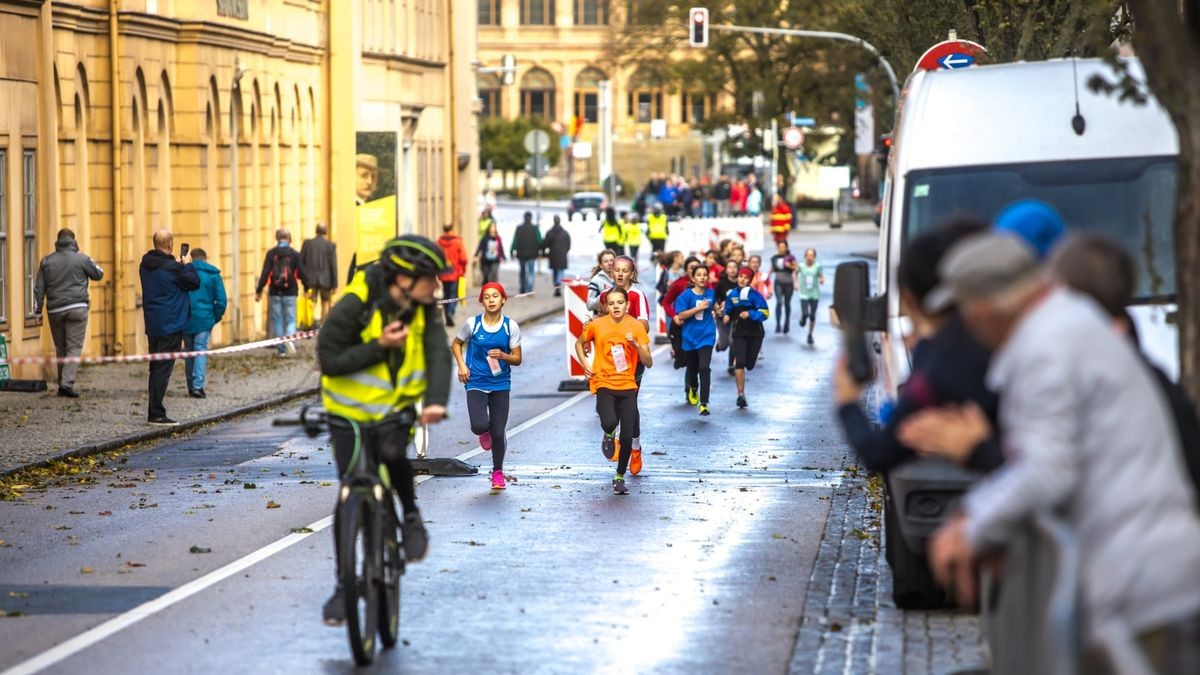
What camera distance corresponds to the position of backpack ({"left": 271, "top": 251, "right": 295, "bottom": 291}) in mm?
32156

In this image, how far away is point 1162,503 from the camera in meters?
5.46

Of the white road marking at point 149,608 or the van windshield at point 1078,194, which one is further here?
the van windshield at point 1078,194

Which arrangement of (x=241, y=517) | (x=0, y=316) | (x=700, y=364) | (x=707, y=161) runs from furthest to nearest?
(x=707, y=161), (x=0, y=316), (x=700, y=364), (x=241, y=517)

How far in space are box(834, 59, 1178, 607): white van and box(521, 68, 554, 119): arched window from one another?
412 feet

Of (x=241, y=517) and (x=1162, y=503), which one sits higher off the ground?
(x=1162, y=503)

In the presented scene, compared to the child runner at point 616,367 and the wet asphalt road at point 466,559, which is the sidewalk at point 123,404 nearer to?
the wet asphalt road at point 466,559

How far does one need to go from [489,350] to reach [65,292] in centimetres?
932

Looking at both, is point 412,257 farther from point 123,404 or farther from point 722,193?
point 722,193

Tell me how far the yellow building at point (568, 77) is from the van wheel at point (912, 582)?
119912 mm

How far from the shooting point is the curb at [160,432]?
733 inches

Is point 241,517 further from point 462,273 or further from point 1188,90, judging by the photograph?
point 462,273

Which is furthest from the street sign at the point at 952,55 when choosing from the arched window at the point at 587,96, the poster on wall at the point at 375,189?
the arched window at the point at 587,96

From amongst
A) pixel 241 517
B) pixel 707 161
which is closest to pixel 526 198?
pixel 707 161

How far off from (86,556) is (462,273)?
30.7 metres
